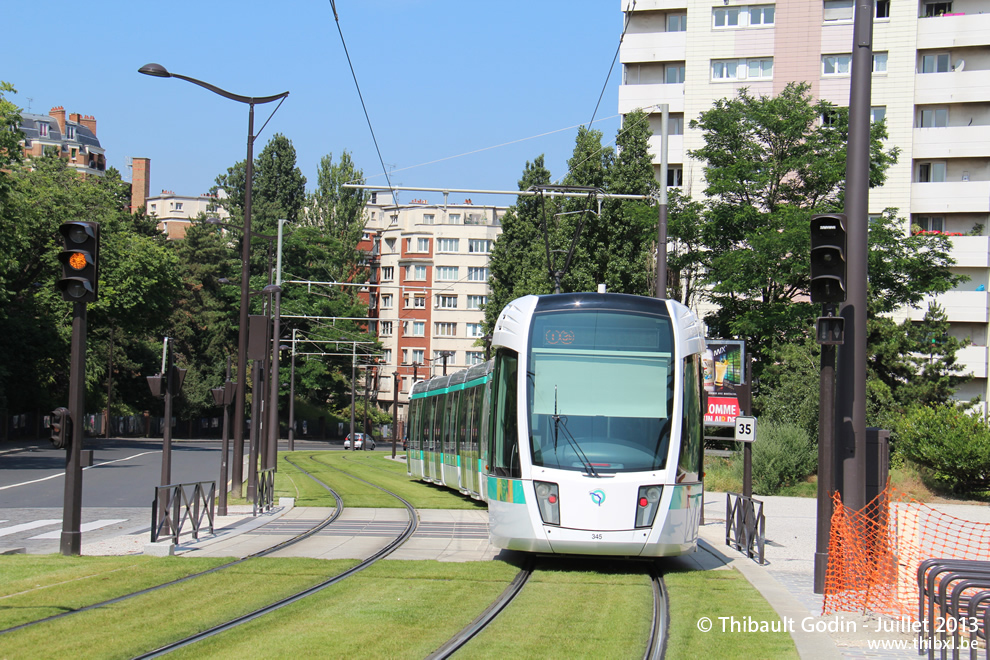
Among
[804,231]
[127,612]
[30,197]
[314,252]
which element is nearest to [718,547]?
[127,612]

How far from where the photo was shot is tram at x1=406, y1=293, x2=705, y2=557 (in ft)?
40.9

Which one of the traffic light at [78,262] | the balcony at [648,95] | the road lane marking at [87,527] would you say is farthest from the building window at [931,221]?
the traffic light at [78,262]

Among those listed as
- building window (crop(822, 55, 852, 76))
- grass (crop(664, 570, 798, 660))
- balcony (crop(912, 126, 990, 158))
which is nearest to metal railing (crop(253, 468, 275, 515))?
grass (crop(664, 570, 798, 660))

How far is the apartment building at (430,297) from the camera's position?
105 meters

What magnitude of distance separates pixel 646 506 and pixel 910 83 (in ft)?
166

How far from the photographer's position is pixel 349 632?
28.4ft

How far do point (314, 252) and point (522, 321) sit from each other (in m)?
72.4

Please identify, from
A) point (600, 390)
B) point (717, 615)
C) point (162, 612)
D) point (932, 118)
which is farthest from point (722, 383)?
point (932, 118)

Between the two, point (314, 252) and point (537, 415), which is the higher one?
point (314, 252)

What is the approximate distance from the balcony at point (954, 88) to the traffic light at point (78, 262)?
51799mm

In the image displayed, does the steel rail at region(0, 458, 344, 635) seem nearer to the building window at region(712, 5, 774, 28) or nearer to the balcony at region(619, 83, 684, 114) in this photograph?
the balcony at region(619, 83, 684, 114)

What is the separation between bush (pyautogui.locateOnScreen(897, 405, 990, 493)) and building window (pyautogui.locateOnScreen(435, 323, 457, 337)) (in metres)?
72.6

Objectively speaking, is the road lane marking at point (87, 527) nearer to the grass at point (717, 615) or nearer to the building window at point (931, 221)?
the grass at point (717, 615)

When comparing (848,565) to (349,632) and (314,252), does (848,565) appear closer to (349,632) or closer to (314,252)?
(349,632)
